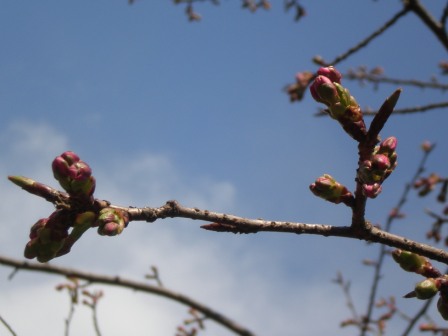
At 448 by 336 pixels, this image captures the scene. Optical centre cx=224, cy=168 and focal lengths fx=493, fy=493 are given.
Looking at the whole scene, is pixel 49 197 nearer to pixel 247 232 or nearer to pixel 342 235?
pixel 247 232

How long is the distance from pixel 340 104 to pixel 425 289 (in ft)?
2.09

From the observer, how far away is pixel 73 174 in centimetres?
144

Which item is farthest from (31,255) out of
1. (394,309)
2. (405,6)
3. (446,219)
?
(394,309)

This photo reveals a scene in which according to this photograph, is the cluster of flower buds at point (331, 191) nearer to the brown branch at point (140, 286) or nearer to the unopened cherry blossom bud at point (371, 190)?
the unopened cherry blossom bud at point (371, 190)

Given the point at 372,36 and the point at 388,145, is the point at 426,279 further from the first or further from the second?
the point at 372,36

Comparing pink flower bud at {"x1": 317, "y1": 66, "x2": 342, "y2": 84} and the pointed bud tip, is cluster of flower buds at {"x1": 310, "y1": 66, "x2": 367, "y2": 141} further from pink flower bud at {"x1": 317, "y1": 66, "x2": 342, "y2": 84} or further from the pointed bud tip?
the pointed bud tip

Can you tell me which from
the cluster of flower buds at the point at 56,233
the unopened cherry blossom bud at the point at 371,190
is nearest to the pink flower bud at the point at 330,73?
the unopened cherry blossom bud at the point at 371,190

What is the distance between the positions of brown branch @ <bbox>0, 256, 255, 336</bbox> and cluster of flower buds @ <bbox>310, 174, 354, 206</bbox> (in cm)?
59

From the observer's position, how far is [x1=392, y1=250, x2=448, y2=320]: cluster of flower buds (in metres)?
1.55

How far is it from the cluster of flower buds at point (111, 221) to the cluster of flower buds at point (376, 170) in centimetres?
71

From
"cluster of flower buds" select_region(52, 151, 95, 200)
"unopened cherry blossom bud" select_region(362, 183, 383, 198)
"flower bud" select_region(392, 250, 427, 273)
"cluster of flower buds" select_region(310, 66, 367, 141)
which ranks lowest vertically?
"cluster of flower buds" select_region(52, 151, 95, 200)

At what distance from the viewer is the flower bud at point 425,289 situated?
154 centimetres

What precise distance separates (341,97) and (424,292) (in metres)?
0.66

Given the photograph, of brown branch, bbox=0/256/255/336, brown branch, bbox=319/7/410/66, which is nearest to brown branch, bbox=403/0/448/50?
brown branch, bbox=319/7/410/66
